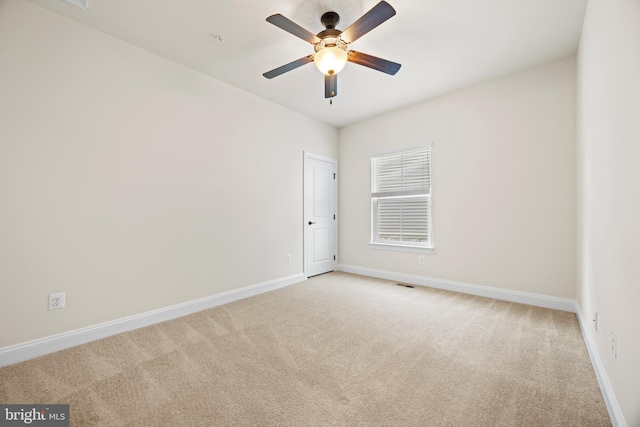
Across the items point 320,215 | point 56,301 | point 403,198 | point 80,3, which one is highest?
point 80,3

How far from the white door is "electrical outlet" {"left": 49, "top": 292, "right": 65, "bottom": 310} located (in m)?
2.95

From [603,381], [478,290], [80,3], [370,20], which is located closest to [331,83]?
[370,20]

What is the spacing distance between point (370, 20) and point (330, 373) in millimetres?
2570

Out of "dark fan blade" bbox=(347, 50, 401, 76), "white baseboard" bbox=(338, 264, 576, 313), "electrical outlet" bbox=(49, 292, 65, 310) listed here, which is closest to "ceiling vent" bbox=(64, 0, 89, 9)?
"dark fan blade" bbox=(347, 50, 401, 76)

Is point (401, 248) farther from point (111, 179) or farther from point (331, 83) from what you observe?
point (111, 179)

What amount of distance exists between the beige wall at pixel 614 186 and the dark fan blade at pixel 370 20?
119cm

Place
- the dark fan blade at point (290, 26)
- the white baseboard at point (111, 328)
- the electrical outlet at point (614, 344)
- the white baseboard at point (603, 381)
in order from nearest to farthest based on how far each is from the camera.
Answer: the white baseboard at point (603, 381) → the electrical outlet at point (614, 344) → the dark fan blade at point (290, 26) → the white baseboard at point (111, 328)

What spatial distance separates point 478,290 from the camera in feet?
11.4

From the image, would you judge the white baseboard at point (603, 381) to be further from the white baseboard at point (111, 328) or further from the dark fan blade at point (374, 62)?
the white baseboard at point (111, 328)

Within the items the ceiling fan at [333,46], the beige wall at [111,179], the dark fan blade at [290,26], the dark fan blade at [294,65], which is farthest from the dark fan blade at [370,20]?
the beige wall at [111,179]

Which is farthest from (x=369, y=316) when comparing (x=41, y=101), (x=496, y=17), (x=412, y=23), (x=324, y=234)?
(x=41, y=101)

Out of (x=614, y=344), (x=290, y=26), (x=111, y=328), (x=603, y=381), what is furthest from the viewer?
(x=111, y=328)

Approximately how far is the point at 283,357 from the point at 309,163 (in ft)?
10.5

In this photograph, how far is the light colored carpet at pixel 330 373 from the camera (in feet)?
4.73
